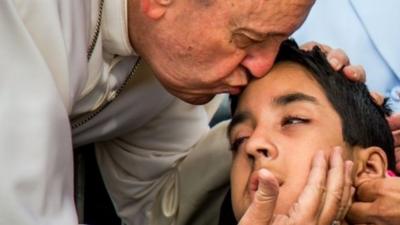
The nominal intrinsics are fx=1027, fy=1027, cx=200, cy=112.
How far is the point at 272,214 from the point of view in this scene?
1.54m

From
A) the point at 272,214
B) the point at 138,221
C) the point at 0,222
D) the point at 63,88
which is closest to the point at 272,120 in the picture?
the point at 272,214

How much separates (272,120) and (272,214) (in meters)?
0.22

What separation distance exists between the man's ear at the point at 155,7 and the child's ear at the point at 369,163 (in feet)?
1.31

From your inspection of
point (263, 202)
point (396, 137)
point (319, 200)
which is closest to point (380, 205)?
point (319, 200)

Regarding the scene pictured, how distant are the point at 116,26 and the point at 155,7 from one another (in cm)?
12

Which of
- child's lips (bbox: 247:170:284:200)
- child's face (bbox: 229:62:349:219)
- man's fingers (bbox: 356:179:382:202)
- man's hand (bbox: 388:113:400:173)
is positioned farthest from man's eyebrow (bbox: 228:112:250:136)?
man's hand (bbox: 388:113:400:173)

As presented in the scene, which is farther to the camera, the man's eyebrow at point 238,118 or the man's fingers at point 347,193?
the man's eyebrow at point 238,118

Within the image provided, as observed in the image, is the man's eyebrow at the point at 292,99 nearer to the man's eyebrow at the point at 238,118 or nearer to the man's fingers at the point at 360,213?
the man's eyebrow at the point at 238,118

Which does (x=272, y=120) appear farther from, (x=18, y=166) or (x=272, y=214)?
Result: (x=18, y=166)

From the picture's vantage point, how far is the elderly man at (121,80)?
1.51 meters

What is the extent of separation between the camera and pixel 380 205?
167 cm

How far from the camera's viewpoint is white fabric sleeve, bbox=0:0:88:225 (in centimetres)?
148

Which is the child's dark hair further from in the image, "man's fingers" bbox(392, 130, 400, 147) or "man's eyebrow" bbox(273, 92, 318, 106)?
"man's fingers" bbox(392, 130, 400, 147)

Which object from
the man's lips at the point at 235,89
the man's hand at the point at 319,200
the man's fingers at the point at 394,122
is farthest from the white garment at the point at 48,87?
the man's fingers at the point at 394,122
